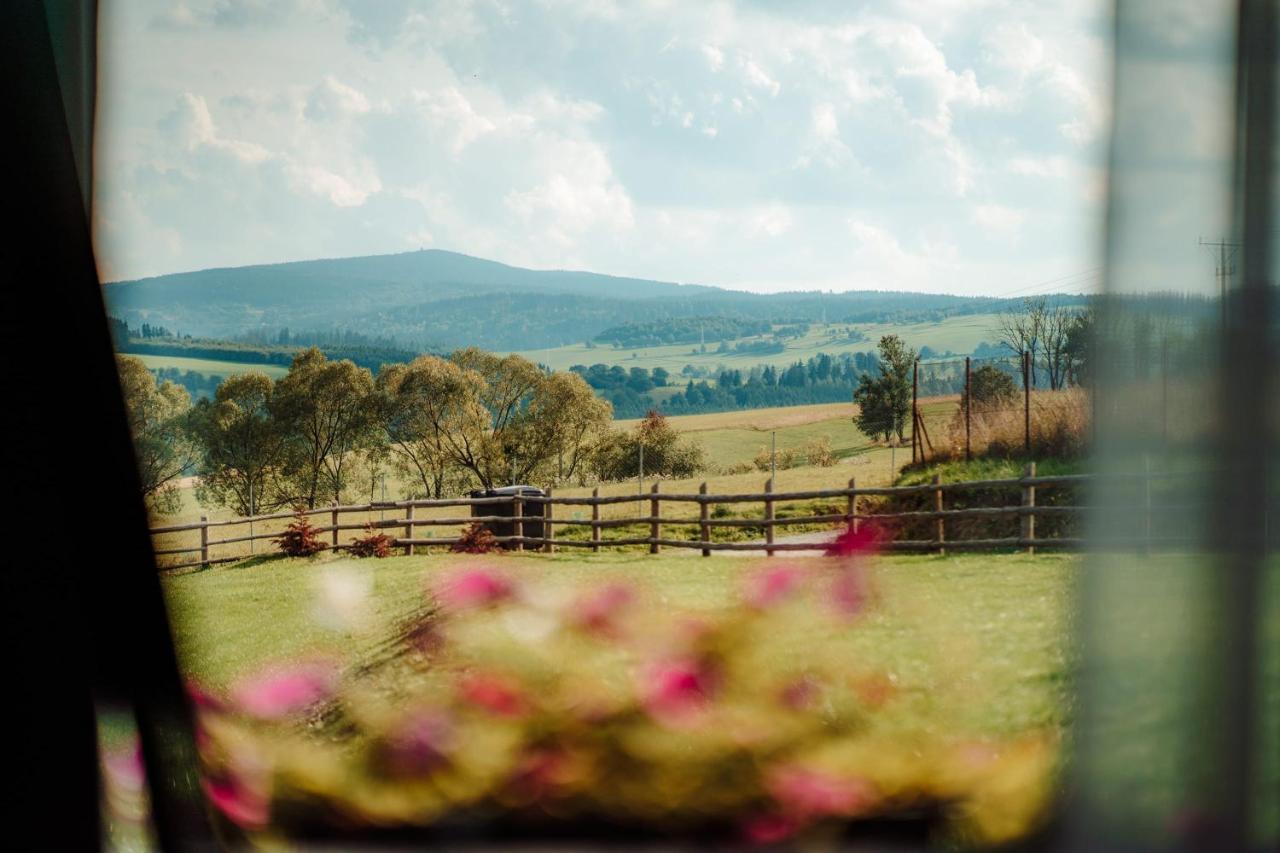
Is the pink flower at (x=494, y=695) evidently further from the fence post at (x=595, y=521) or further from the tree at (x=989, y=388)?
the tree at (x=989, y=388)

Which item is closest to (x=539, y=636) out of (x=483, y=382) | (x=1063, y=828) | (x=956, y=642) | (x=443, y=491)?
(x=443, y=491)

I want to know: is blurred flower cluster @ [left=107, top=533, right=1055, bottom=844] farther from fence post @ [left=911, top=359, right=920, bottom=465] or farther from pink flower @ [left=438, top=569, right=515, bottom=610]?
fence post @ [left=911, top=359, right=920, bottom=465]

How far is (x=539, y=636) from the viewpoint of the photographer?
2.31 metres

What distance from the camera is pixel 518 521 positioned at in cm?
226

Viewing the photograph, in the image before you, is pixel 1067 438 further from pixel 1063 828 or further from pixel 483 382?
pixel 483 382

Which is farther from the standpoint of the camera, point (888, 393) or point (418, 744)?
point (418, 744)

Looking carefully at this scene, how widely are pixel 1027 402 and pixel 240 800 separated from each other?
1875 millimetres

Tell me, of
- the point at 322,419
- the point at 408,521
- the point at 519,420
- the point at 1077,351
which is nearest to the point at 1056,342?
the point at 1077,351

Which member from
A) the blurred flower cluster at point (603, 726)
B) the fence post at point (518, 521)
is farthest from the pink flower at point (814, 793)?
the fence post at point (518, 521)

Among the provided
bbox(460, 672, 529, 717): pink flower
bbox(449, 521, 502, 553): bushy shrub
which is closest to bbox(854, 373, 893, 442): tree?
bbox(449, 521, 502, 553): bushy shrub

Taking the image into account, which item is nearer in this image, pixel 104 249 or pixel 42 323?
pixel 42 323

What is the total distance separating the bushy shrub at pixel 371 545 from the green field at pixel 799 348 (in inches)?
20.0

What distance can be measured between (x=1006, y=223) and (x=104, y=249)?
1855 mm

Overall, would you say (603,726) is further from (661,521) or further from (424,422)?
(424,422)
